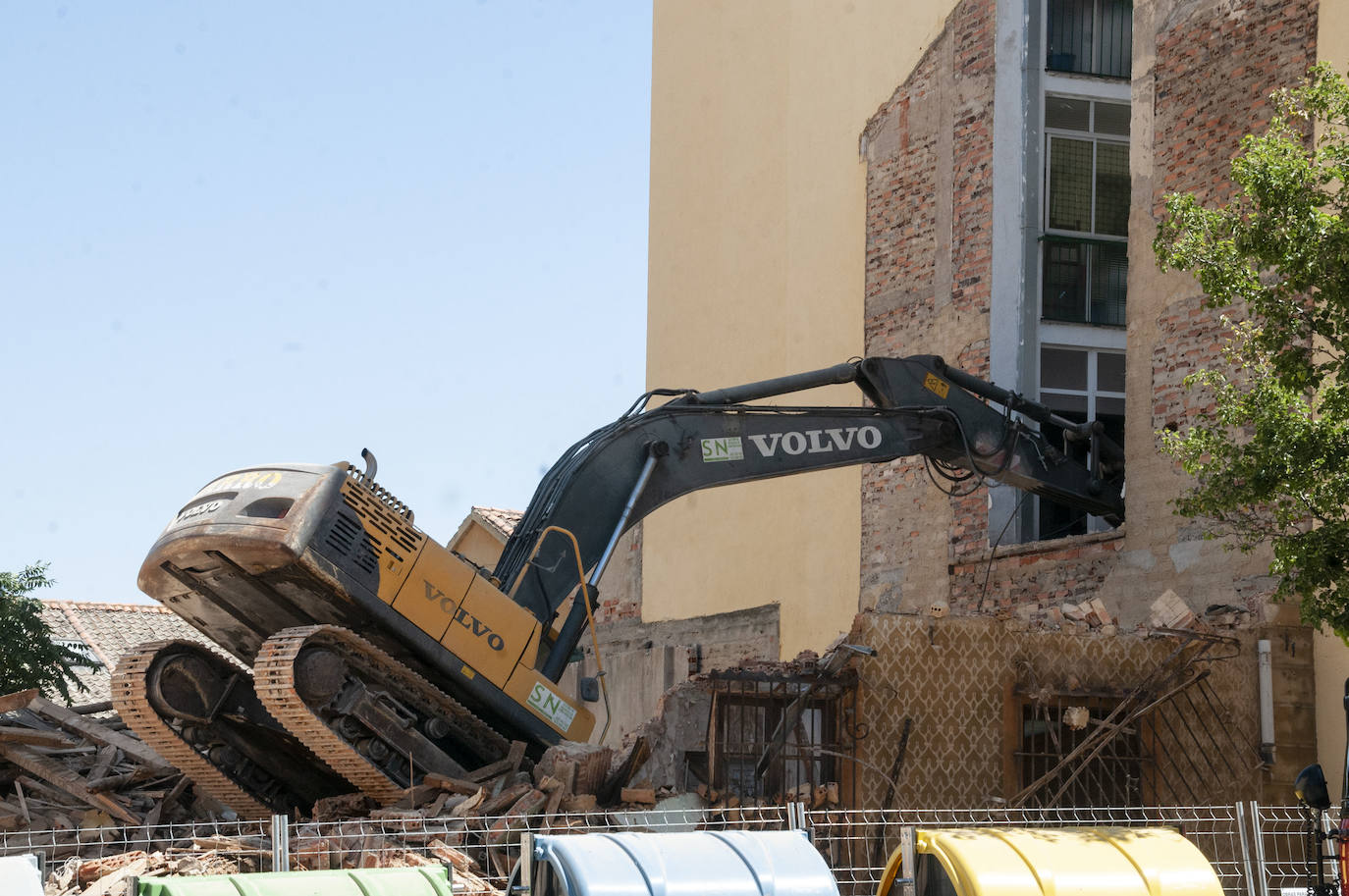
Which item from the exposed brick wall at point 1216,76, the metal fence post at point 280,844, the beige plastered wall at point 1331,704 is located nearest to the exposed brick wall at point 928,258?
the exposed brick wall at point 1216,76

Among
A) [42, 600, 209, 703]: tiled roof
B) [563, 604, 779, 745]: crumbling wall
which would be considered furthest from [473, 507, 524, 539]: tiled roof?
[42, 600, 209, 703]: tiled roof

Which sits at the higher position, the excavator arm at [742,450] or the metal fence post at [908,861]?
the excavator arm at [742,450]

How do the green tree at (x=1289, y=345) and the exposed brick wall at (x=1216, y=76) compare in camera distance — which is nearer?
the green tree at (x=1289, y=345)

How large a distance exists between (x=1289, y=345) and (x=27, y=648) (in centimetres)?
1761

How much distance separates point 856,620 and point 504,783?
3677 millimetres

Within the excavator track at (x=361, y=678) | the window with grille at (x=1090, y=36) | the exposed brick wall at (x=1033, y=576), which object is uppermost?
the window with grille at (x=1090, y=36)

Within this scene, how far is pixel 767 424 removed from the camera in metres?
14.6

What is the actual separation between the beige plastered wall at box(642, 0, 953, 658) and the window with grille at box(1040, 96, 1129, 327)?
256 centimetres

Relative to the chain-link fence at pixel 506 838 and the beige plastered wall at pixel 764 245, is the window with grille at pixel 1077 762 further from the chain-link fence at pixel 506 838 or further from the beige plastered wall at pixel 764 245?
the beige plastered wall at pixel 764 245

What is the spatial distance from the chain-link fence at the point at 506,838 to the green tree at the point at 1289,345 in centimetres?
202

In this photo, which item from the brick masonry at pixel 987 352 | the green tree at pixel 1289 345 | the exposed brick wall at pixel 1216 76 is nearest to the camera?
the green tree at pixel 1289 345

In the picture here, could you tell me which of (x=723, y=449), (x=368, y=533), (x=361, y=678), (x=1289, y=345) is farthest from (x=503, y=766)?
(x=1289, y=345)

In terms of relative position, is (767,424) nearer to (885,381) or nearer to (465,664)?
(885,381)

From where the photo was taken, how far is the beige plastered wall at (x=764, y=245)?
22.9 meters
